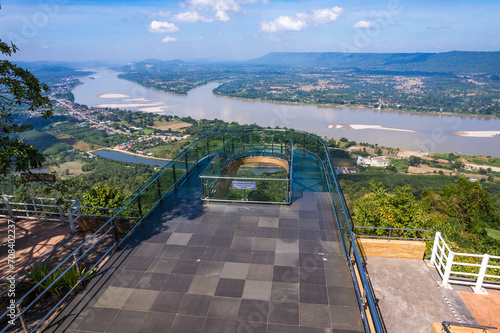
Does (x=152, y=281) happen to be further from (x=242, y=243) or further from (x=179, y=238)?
(x=242, y=243)

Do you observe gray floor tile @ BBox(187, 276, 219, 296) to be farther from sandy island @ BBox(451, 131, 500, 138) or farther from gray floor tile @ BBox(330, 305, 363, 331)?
sandy island @ BBox(451, 131, 500, 138)

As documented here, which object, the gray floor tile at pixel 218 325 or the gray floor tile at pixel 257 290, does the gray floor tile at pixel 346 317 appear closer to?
the gray floor tile at pixel 257 290

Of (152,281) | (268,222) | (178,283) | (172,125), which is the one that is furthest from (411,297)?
(172,125)

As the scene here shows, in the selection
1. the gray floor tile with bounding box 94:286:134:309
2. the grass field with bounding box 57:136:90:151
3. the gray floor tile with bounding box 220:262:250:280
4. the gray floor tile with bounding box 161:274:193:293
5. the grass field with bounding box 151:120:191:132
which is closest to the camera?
the gray floor tile with bounding box 94:286:134:309

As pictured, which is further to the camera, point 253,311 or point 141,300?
point 141,300

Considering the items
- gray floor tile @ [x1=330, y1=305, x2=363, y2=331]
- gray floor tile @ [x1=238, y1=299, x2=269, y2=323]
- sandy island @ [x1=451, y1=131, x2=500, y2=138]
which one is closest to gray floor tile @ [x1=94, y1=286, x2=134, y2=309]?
gray floor tile @ [x1=238, y1=299, x2=269, y2=323]

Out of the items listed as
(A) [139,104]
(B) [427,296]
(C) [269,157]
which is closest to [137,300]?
(B) [427,296]
